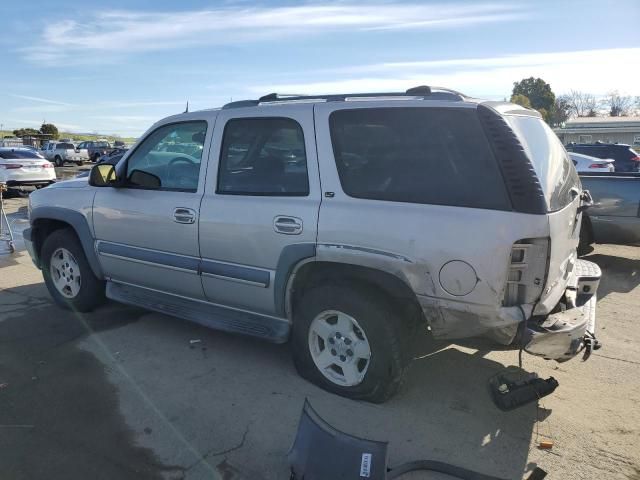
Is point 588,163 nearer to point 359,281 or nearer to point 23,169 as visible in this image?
point 359,281

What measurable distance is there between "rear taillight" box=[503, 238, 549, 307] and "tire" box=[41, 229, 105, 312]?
4.04 m

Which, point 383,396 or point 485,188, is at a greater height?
point 485,188

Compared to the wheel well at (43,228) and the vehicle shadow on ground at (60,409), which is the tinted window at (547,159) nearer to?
the vehicle shadow on ground at (60,409)

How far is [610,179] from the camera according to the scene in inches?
299

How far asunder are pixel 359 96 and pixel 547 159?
1.34 meters

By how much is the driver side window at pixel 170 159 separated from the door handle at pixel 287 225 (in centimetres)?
92

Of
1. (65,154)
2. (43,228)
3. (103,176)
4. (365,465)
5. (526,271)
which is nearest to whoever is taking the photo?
(365,465)

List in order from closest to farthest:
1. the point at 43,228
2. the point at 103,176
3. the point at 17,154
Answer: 1. the point at 103,176
2. the point at 43,228
3. the point at 17,154

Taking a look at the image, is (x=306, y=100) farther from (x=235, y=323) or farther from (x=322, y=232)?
(x=235, y=323)

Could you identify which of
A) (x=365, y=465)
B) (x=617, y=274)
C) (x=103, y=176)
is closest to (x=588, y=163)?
(x=617, y=274)

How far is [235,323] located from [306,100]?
181 cm

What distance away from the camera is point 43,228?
18.5 ft

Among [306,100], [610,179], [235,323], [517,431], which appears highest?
[306,100]

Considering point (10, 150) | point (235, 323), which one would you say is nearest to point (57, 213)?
point (235, 323)
